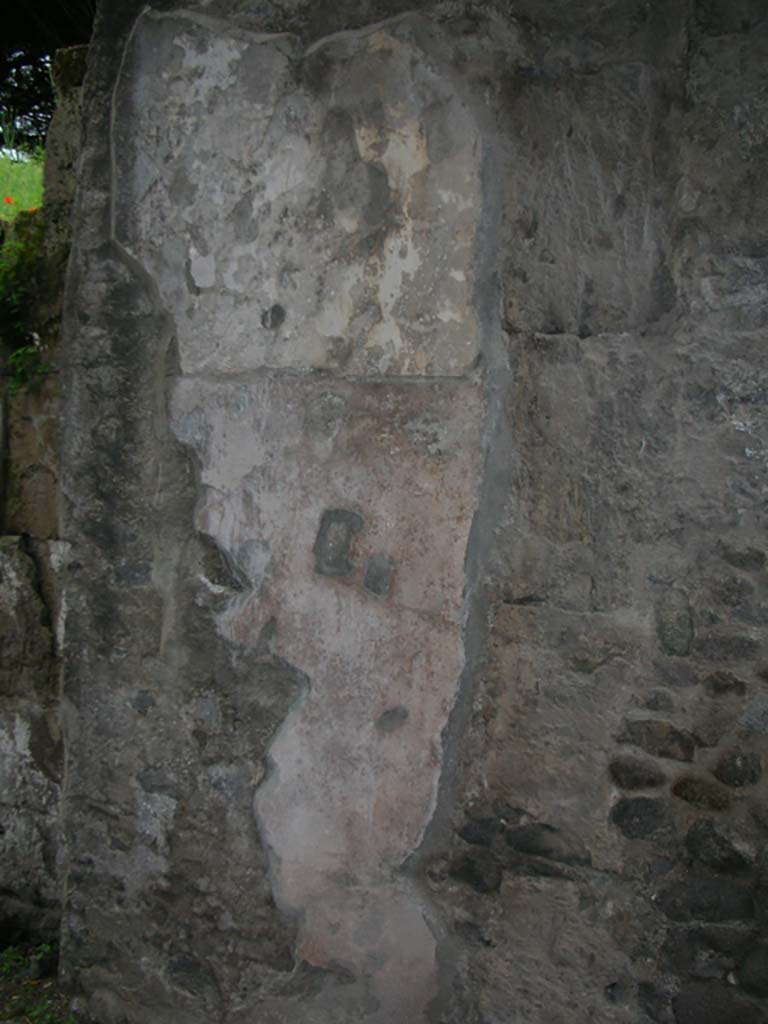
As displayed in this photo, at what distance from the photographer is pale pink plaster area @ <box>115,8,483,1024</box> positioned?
2104 mm

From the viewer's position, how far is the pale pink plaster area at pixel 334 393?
2.10 metres

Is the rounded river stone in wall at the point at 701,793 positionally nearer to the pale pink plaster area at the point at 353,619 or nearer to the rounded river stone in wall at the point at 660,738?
the rounded river stone in wall at the point at 660,738

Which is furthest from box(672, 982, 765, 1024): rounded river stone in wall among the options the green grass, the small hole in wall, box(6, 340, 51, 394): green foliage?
the green grass

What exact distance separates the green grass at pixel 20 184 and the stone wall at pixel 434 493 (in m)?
2.14

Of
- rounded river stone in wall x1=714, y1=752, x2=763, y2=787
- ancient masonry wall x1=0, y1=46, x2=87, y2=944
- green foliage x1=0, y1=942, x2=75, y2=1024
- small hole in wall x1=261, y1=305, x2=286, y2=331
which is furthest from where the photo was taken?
ancient masonry wall x1=0, y1=46, x2=87, y2=944

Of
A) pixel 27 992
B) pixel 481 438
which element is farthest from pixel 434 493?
pixel 27 992

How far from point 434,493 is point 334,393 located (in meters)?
0.33

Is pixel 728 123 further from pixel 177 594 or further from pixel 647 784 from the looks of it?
pixel 177 594

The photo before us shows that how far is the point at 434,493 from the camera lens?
2127 mm

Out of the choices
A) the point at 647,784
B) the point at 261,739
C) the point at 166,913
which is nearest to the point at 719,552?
the point at 647,784

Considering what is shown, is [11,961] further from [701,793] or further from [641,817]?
[701,793]

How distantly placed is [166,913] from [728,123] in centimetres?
232

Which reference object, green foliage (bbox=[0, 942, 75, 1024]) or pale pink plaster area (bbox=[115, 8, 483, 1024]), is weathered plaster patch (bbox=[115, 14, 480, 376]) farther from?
green foliage (bbox=[0, 942, 75, 1024])

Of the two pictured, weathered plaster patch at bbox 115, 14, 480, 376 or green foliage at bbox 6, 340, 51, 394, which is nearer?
weathered plaster patch at bbox 115, 14, 480, 376
